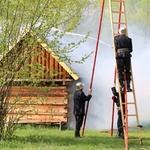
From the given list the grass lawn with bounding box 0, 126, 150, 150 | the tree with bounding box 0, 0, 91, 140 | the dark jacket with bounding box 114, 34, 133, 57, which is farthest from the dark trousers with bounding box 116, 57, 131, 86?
the grass lawn with bounding box 0, 126, 150, 150

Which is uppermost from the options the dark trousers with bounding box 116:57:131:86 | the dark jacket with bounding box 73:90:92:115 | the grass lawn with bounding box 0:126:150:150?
the dark trousers with bounding box 116:57:131:86

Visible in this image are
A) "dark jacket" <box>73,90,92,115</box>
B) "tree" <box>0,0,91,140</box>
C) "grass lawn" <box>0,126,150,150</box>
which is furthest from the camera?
"dark jacket" <box>73,90,92,115</box>

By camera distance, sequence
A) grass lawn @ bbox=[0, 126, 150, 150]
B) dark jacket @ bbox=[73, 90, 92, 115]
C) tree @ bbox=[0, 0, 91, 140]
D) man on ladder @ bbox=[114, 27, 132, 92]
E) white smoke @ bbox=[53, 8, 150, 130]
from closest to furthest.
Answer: grass lawn @ bbox=[0, 126, 150, 150], man on ladder @ bbox=[114, 27, 132, 92], tree @ bbox=[0, 0, 91, 140], dark jacket @ bbox=[73, 90, 92, 115], white smoke @ bbox=[53, 8, 150, 130]

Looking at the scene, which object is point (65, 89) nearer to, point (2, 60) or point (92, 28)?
point (2, 60)

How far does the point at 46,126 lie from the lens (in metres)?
20.8

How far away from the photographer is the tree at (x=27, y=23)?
1348 cm

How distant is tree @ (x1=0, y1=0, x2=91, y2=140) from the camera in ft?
44.2

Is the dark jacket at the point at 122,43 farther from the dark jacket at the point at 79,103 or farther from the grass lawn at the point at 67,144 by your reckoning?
the grass lawn at the point at 67,144

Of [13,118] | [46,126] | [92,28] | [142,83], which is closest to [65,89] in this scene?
[46,126]

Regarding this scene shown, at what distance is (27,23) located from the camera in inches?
537

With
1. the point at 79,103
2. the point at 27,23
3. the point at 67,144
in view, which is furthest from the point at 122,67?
the point at 27,23

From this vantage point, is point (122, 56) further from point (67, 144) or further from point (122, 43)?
point (67, 144)

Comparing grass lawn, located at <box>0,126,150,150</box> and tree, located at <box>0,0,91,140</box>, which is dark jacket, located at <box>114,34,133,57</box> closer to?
tree, located at <box>0,0,91,140</box>

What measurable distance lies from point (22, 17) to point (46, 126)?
27.1 feet
